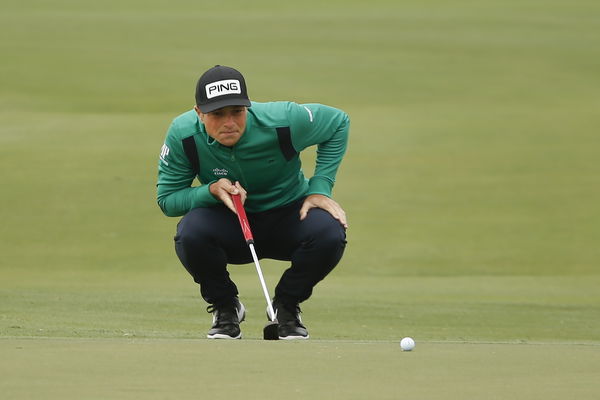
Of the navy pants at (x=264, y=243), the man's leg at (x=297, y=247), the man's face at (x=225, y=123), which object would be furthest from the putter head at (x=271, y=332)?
the man's face at (x=225, y=123)

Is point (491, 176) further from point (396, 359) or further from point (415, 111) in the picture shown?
point (396, 359)

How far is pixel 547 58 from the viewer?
75.7ft

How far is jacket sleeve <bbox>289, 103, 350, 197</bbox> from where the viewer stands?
5359 millimetres

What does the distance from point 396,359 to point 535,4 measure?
85.7ft

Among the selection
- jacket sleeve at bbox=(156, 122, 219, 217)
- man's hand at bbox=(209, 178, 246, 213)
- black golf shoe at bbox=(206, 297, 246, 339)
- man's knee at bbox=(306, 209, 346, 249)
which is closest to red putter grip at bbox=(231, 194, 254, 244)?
man's hand at bbox=(209, 178, 246, 213)

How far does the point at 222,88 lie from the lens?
5.01 m

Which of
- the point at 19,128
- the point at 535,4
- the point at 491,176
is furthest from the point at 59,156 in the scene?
the point at 535,4

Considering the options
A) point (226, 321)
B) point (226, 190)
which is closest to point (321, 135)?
point (226, 190)

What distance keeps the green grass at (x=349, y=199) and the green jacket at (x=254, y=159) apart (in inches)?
25.3

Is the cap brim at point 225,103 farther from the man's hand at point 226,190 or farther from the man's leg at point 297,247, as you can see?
the man's leg at point 297,247

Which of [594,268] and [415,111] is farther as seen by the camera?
[415,111]

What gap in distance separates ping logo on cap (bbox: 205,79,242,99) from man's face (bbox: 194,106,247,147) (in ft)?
0.26

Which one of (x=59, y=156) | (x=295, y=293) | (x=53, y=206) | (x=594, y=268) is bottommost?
(x=295, y=293)

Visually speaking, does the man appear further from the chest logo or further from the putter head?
the putter head
